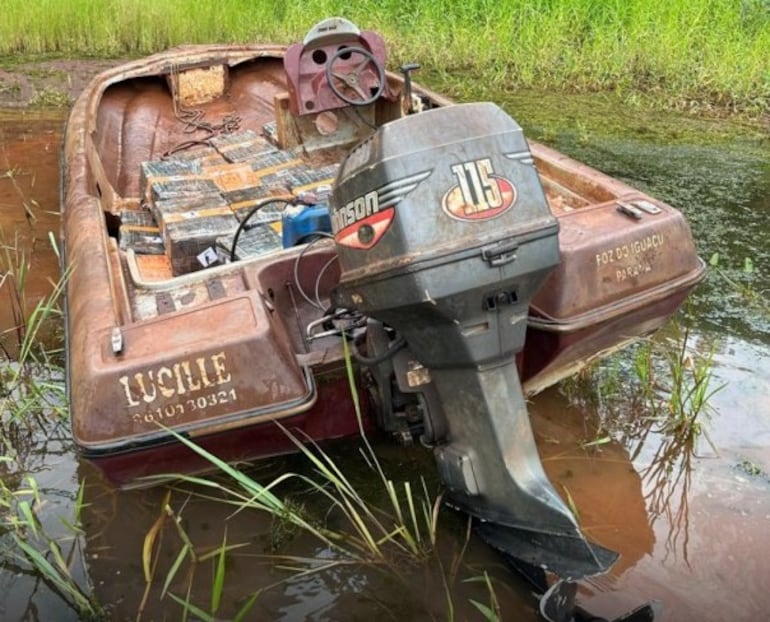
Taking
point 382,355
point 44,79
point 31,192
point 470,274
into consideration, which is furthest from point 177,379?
point 44,79

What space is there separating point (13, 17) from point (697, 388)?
23.2 feet

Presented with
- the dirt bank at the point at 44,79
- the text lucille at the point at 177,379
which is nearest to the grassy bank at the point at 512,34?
the dirt bank at the point at 44,79

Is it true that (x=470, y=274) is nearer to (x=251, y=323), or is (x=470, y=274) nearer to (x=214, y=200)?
(x=251, y=323)

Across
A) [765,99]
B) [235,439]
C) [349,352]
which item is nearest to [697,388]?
[349,352]

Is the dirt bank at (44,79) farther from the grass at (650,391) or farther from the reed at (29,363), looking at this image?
the grass at (650,391)

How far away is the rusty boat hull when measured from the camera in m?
2.07


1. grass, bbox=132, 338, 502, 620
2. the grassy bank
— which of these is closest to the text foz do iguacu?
grass, bbox=132, 338, 502, 620

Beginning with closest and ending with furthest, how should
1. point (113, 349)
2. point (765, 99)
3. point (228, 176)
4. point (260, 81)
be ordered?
1. point (113, 349)
2. point (228, 176)
3. point (260, 81)
4. point (765, 99)

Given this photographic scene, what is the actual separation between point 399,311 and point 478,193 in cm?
31

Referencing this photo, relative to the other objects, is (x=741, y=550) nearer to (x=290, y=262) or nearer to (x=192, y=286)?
(x=290, y=262)

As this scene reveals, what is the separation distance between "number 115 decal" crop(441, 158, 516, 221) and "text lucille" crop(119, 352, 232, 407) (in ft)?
2.25

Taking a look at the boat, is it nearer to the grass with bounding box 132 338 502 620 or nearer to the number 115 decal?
the number 115 decal

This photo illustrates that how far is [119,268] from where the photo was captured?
264 centimetres

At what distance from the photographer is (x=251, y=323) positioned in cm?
214
